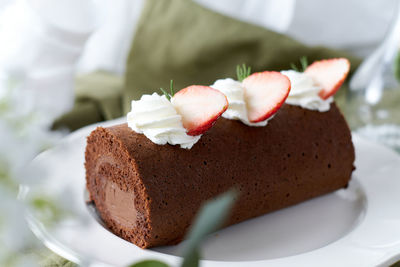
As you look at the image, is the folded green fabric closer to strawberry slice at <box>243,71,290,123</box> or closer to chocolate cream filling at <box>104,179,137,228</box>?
chocolate cream filling at <box>104,179,137,228</box>

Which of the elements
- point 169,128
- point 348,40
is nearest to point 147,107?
point 169,128

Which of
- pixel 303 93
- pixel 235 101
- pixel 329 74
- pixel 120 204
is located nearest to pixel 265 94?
pixel 235 101

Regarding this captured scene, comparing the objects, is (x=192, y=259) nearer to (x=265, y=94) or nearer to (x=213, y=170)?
(x=213, y=170)

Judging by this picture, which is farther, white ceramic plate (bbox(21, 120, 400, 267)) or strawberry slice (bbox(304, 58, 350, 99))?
strawberry slice (bbox(304, 58, 350, 99))

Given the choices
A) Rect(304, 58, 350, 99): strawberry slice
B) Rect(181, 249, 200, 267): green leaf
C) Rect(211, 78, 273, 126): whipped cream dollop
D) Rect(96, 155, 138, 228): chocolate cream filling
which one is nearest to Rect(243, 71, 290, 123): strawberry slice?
Rect(211, 78, 273, 126): whipped cream dollop

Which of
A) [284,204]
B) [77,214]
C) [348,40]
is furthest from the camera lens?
[348,40]

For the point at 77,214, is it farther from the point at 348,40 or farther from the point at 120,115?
the point at 348,40

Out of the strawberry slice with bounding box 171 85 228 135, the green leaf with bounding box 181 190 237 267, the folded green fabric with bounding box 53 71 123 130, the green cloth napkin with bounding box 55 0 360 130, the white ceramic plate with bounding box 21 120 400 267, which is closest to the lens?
the green leaf with bounding box 181 190 237 267
